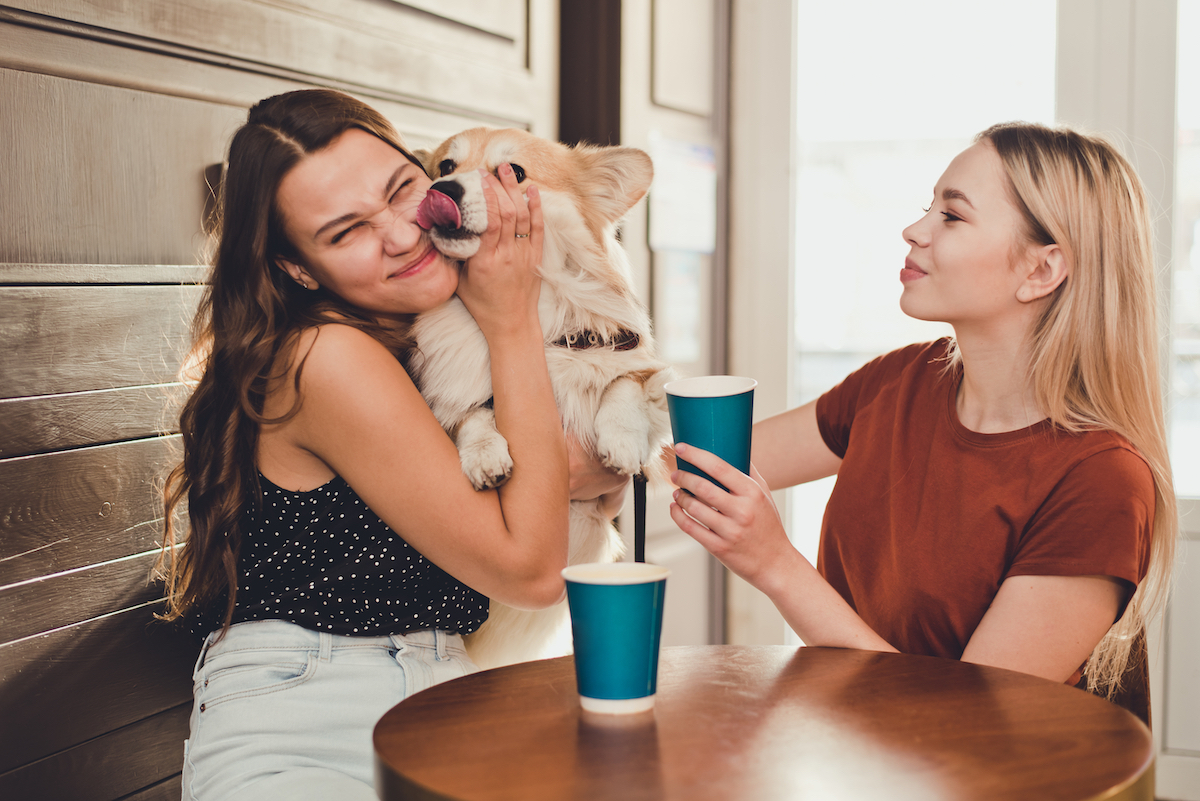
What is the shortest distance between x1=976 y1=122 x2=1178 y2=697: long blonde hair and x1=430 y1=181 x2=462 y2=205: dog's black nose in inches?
33.7

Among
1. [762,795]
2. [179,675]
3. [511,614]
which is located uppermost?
[762,795]

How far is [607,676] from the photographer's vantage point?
2.77 feet

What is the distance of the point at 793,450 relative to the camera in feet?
5.88

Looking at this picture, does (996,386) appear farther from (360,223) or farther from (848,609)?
(360,223)

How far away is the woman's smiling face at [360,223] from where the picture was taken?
1250 mm

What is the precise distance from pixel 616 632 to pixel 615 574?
0.06 meters

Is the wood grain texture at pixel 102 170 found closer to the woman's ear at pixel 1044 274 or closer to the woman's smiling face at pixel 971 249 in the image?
the woman's smiling face at pixel 971 249

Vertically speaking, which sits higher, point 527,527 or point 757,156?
point 757,156

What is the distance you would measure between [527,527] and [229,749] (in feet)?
1.51

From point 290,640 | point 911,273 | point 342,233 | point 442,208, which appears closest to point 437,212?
point 442,208

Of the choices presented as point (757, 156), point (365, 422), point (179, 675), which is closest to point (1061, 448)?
point (365, 422)

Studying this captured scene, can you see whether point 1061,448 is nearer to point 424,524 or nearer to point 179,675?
point 424,524

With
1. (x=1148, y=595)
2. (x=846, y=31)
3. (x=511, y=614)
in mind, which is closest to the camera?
(x=1148, y=595)

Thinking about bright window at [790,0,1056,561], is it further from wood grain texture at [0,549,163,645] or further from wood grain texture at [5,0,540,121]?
wood grain texture at [0,549,163,645]
